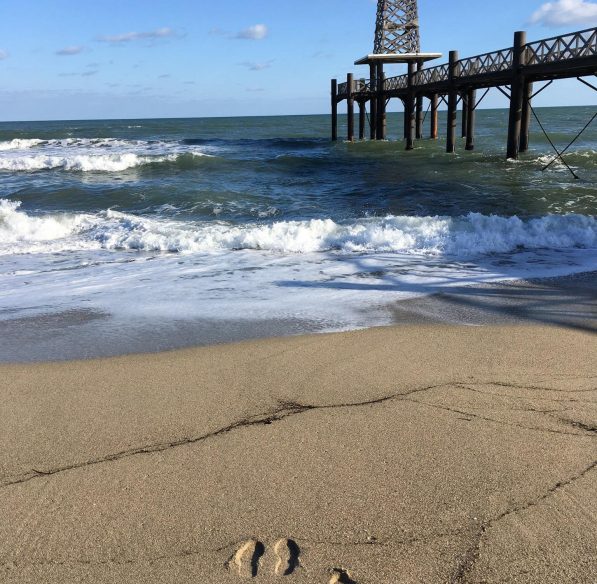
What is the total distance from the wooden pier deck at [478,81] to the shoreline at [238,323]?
1088cm

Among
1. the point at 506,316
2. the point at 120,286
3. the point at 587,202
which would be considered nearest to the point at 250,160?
the point at 587,202

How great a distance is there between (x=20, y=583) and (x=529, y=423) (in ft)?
8.93

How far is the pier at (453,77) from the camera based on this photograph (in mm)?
15562

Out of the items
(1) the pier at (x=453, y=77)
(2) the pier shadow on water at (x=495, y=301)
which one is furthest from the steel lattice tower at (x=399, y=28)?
(2) the pier shadow on water at (x=495, y=301)

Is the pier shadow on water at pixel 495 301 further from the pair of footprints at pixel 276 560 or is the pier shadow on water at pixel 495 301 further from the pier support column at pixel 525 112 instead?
the pier support column at pixel 525 112

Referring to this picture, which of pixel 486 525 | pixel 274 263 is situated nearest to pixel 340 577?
pixel 486 525

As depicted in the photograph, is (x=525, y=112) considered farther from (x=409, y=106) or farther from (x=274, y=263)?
(x=274, y=263)

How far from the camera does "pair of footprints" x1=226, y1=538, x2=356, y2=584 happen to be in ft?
7.42

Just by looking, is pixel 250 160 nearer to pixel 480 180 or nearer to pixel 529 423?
pixel 480 180

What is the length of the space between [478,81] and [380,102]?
34.5ft

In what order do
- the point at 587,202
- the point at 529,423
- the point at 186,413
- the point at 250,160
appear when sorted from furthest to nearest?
the point at 250,160 → the point at 587,202 → the point at 186,413 → the point at 529,423

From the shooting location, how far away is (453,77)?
2138 centimetres

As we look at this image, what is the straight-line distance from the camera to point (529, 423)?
3.28 metres

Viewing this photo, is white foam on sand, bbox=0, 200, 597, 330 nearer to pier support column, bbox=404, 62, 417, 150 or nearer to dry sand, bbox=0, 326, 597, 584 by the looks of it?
dry sand, bbox=0, 326, 597, 584
